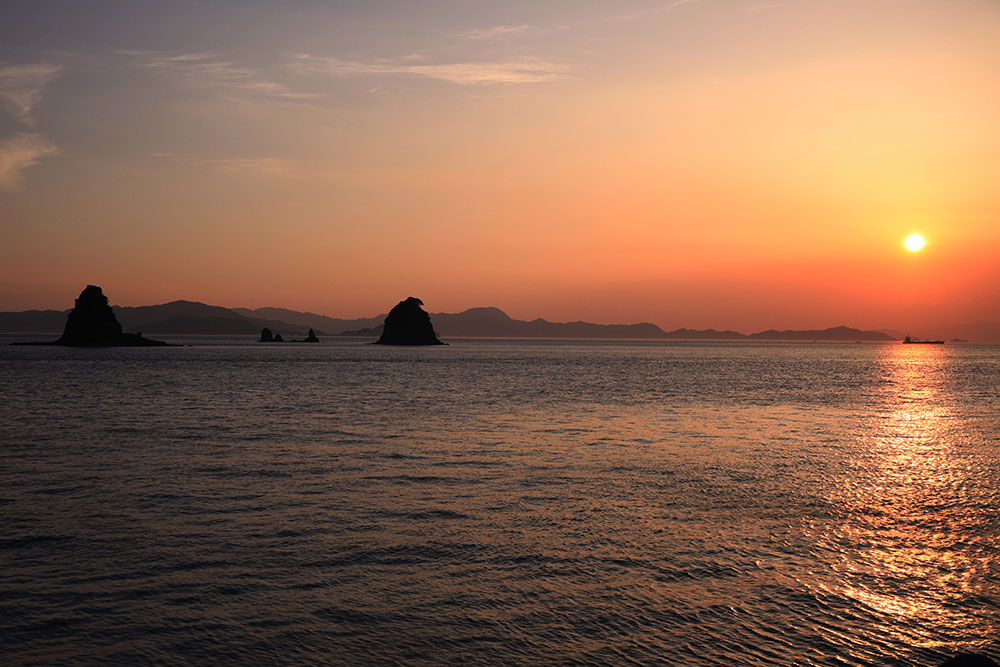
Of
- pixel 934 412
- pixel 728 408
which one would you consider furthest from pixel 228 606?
pixel 934 412

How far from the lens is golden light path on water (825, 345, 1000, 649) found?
11409 mm

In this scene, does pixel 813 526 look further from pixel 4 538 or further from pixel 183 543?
pixel 4 538

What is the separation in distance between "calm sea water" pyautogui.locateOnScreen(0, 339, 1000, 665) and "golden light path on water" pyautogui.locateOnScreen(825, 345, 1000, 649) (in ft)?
0.26

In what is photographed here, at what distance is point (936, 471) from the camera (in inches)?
1010

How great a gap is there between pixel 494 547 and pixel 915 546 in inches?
396

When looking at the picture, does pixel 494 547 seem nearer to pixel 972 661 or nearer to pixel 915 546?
pixel 972 661

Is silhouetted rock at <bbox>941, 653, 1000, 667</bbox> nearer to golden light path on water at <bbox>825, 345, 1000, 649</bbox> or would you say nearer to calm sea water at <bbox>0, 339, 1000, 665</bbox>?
calm sea water at <bbox>0, 339, 1000, 665</bbox>

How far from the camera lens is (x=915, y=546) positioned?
622 inches

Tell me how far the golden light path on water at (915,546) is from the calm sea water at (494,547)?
8 cm

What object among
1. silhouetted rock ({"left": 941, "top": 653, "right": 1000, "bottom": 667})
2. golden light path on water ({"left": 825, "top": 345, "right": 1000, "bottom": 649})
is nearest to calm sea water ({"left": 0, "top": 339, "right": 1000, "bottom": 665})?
golden light path on water ({"left": 825, "top": 345, "right": 1000, "bottom": 649})

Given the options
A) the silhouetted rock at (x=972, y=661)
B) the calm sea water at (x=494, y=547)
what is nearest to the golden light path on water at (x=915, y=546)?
the calm sea water at (x=494, y=547)

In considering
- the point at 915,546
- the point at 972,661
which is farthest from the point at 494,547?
the point at 915,546

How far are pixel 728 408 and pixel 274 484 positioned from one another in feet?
125

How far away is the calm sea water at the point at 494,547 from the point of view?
10595 mm
